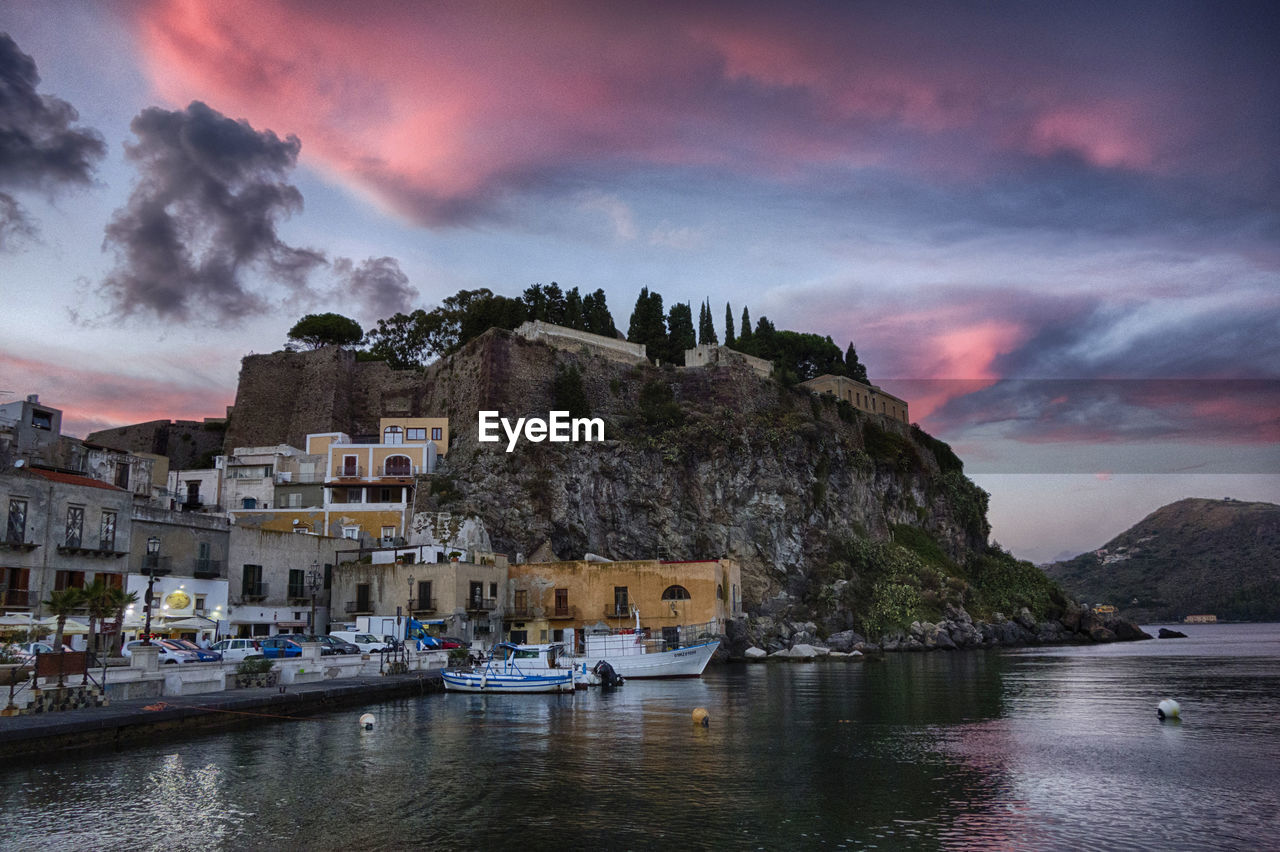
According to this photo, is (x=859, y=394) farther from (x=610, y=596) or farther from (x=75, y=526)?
(x=75, y=526)

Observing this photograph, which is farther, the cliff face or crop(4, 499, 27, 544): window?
the cliff face

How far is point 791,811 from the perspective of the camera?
14.7 metres

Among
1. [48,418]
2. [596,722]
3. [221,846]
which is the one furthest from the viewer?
[48,418]

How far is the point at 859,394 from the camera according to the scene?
9400 cm

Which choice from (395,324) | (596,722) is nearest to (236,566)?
(596,722)

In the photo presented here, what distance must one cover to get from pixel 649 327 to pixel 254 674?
57609 millimetres

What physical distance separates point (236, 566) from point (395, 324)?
4068 cm

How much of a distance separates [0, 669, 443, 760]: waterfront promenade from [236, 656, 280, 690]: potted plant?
577 millimetres

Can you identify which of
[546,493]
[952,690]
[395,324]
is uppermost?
[395,324]

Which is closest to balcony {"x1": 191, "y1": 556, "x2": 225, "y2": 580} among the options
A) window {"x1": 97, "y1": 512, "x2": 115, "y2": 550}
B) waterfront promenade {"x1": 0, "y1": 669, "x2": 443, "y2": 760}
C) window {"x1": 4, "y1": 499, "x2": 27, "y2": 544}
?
window {"x1": 97, "y1": 512, "x2": 115, "y2": 550}

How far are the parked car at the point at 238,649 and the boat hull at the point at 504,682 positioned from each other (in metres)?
7.18

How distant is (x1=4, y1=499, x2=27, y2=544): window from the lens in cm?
3275

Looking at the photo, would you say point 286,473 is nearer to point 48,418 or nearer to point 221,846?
point 48,418

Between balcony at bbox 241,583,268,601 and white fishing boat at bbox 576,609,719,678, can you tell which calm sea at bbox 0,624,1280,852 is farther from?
balcony at bbox 241,583,268,601
